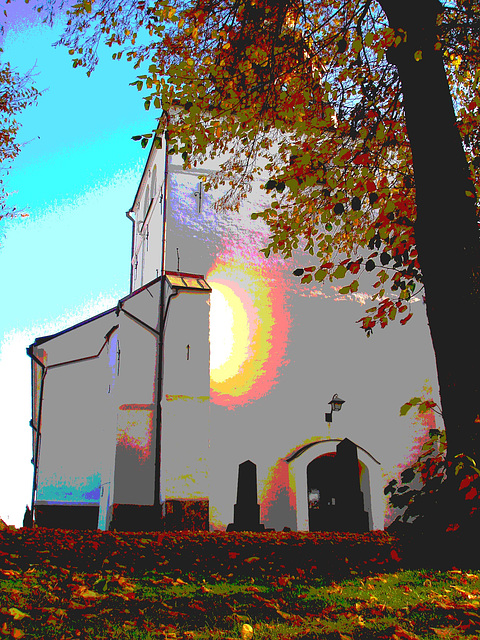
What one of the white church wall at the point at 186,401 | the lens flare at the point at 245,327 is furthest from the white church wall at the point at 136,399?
the lens flare at the point at 245,327

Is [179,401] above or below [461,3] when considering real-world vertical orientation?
below

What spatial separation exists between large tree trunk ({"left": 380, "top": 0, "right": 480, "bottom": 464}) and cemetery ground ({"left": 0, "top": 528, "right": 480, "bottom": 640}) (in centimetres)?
134

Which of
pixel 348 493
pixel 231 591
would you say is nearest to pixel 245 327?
pixel 348 493

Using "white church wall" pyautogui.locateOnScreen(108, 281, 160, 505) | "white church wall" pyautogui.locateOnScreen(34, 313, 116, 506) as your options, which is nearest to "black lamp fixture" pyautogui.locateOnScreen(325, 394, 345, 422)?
"white church wall" pyautogui.locateOnScreen(108, 281, 160, 505)

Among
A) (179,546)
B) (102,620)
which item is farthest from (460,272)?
(179,546)

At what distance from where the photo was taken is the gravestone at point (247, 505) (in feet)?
36.9

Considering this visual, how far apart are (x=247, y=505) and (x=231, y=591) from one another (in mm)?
6886

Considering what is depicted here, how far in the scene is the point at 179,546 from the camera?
651 cm

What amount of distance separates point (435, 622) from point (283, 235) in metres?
5.32

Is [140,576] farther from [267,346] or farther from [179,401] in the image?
[267,346]

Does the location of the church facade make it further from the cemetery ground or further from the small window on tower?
the cemetery ground

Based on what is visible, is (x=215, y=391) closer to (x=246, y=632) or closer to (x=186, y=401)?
(x=186, y=401)

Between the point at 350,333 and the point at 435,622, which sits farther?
the point at 350,333

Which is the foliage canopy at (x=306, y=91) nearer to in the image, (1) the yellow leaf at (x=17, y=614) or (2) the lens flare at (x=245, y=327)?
(1) the yellow leaf at (x=17, y=614)
